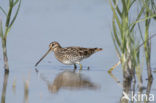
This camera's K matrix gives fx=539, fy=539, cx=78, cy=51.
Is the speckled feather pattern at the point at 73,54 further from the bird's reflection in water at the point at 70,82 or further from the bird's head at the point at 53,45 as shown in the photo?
the bird's reflection in water at the point at 70,82

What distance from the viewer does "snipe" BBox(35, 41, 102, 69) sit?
10219mm

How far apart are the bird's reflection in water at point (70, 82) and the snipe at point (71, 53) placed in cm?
120

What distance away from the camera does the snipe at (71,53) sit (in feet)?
33.5

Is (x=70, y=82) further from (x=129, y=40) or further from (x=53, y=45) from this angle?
(x=53, y=45)

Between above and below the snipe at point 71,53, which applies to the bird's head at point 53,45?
above

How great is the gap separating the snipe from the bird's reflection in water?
1200 millimetres

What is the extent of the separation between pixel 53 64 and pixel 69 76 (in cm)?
145

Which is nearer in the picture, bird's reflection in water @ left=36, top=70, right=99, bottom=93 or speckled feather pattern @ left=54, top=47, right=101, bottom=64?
bird's reflection in water @ left=36, top=70, right=99, bottom=93

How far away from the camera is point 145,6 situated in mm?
7734

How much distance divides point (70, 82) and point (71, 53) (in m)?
2.36

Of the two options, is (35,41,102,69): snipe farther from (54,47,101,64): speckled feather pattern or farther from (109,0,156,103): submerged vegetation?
(109,0,156,103): submerged vegetation

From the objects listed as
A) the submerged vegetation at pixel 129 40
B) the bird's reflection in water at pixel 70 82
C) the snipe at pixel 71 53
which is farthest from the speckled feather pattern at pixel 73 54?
the submerged vegetation at pixel 129 40

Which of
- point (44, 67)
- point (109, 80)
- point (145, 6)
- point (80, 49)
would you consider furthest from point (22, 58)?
point (145, 6)

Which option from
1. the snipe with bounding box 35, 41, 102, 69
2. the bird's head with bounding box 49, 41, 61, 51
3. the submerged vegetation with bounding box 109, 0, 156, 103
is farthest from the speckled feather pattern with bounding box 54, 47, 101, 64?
the submerged vegetation with bounding box 109, 0, 156, 103
